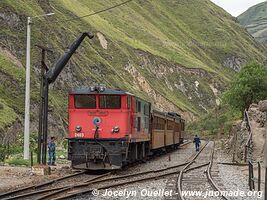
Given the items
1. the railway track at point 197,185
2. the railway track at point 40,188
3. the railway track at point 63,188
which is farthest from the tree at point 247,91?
the railway track at point 40,188

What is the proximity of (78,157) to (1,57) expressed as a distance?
110 ft

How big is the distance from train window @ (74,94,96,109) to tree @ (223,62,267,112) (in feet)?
132

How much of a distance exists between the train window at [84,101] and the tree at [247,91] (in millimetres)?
40322

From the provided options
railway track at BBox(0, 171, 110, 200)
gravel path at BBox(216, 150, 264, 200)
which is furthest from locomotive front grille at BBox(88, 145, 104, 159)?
gravel path at BBox(216, 150, 264, 200)

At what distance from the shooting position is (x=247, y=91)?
206 ft

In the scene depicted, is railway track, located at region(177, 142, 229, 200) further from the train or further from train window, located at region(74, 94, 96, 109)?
train window, located at region(74, 94, 96, 109)

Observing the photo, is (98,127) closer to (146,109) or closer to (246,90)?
(146,109)

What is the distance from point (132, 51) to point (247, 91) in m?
46.9

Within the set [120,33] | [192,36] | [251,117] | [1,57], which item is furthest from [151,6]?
[251,117]

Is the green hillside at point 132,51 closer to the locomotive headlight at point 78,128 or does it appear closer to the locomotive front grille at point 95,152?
the locomotive headlight at point 78,128

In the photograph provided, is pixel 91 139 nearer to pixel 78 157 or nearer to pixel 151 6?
pixel 78 157

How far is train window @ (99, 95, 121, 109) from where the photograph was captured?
77.2 feet

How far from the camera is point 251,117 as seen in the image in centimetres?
3275

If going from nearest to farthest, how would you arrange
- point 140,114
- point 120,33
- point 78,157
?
1. point 78,157
2. point 140,114
3. point 120,33
